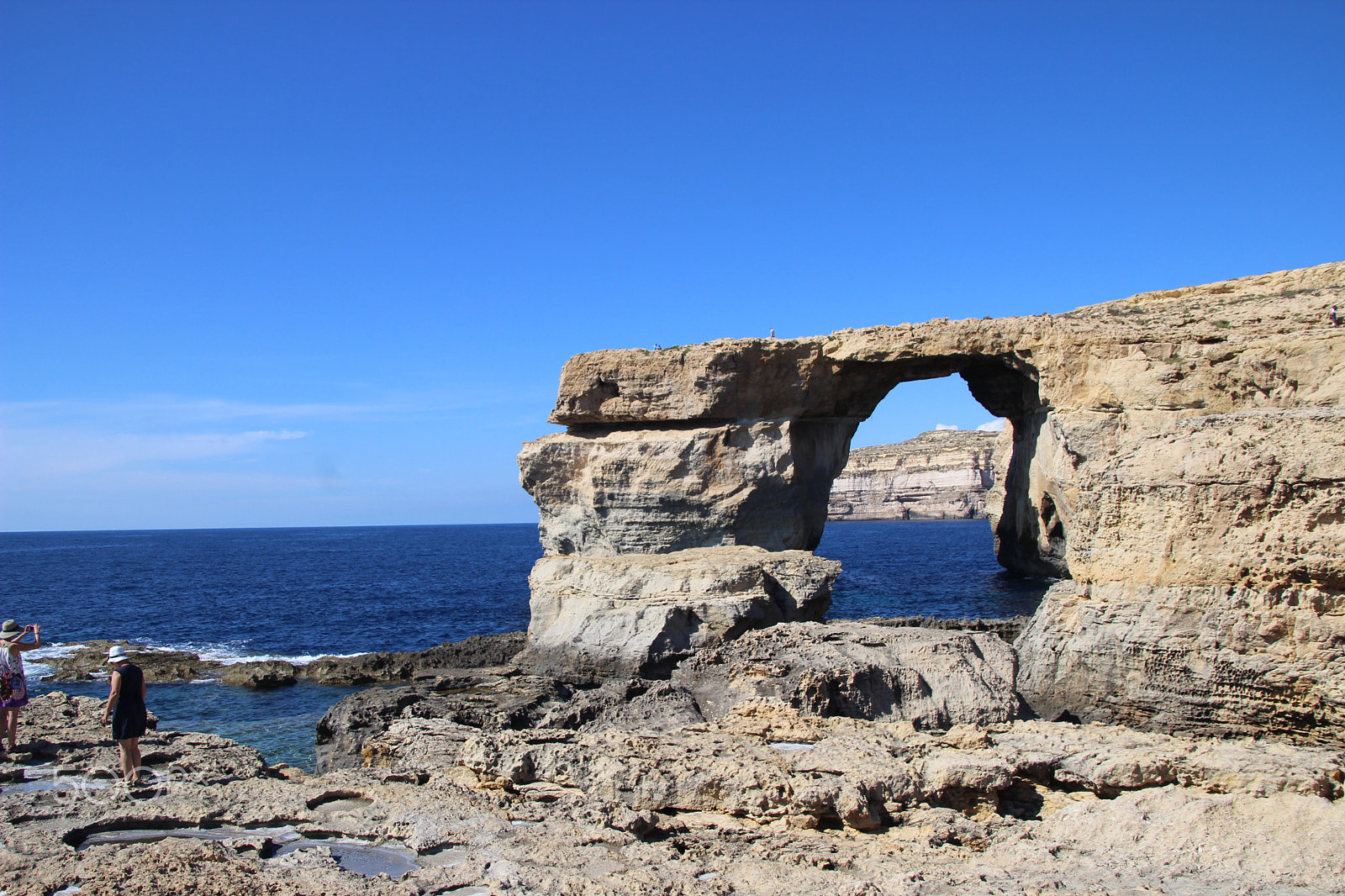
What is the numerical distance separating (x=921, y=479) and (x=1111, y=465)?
80.7m

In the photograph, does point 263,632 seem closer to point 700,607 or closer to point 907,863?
point 700,607

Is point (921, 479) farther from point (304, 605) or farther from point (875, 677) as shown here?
point (875, 677)

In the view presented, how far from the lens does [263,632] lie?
27.5 meters

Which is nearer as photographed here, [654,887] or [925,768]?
[654,887]

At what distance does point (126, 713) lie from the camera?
880cm

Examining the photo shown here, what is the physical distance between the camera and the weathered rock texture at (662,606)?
1678cm

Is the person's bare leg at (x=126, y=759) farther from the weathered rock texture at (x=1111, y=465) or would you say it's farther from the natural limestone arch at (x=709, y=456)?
the natural limestone arch at (x=709, y=456)

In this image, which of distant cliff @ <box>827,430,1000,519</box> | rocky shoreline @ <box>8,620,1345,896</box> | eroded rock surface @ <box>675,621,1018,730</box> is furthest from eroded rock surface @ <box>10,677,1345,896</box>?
distant cliff @ <box>827,430,1000,519</box>

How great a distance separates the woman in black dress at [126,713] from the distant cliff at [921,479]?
8005 cm

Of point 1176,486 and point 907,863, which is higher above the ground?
point 1176,486

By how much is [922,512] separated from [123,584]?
237ft

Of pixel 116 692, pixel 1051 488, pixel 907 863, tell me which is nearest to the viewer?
pixel 907 863

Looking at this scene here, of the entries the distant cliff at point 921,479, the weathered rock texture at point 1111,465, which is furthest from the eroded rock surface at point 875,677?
the distant cliff at point 921,479

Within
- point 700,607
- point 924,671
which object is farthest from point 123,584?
point 924,671
